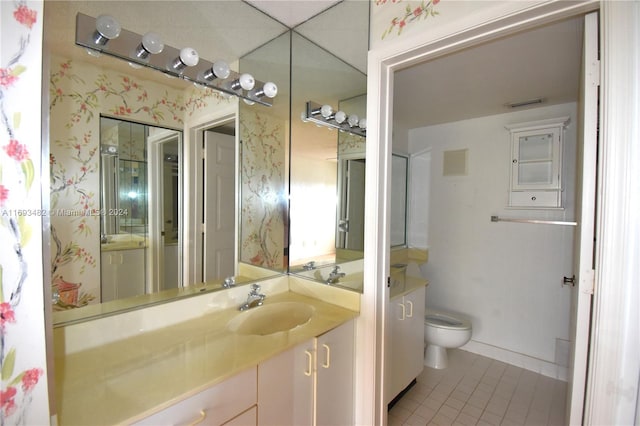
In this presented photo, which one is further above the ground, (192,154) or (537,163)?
(537,163)

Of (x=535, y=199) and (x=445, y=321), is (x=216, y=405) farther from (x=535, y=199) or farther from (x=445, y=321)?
(x=535, y=199)

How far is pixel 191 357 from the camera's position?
3.46ft

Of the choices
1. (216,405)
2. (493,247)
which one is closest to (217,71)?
(216,405)

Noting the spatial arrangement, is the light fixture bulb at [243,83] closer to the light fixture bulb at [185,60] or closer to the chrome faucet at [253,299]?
the light fixture bulb at [185,60]

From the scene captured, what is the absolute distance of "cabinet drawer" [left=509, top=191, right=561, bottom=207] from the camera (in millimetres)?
2451

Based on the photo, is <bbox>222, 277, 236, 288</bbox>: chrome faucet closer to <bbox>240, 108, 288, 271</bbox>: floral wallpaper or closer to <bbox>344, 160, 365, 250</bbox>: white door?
<bbox>240, 108, 288, 271</bbox>: floral wallpaper

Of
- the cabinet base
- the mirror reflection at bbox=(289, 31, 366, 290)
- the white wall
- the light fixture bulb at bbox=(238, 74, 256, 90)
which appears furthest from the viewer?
the white wall

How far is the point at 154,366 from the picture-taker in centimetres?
100

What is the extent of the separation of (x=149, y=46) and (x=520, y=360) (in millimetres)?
3526

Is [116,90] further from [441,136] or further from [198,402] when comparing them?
[441,136]

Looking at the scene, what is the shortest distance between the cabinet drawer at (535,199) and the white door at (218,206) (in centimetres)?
245

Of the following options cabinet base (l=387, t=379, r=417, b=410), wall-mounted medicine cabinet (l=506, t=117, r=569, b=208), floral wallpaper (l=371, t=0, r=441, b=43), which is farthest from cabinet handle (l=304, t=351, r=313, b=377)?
wall-mounted medicine cabinet (l=506, t=117, r=569, b=208)

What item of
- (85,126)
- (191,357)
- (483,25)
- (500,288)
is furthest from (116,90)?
(500,288)

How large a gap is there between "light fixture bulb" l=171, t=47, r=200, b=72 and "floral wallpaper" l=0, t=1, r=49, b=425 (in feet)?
2.26
